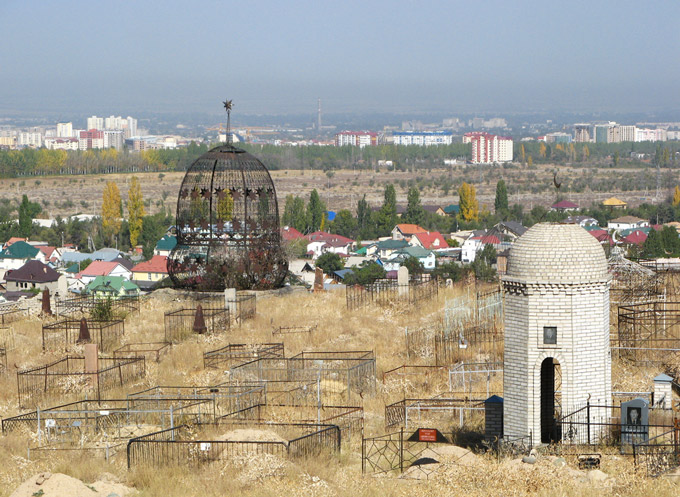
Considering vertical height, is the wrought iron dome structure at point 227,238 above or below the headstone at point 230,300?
above

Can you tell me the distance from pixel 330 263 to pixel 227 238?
34.0 metres

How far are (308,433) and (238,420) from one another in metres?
1.52

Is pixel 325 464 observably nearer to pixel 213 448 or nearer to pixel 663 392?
pixel 213 448

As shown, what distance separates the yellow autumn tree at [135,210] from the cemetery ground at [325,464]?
50.7 m

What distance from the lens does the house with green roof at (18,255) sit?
67194 mm

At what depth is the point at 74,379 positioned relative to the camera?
18.8 metres

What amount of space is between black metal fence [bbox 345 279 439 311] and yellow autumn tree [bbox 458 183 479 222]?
5874 centimetres

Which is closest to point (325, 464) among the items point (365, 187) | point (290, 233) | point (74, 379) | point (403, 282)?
point (74, 379)

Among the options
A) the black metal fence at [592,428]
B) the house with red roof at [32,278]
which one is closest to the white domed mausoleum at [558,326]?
the black metal fence at [592,428]

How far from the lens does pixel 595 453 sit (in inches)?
534

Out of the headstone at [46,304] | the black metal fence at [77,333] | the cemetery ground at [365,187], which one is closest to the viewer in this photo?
the black metal fence at [77,333]

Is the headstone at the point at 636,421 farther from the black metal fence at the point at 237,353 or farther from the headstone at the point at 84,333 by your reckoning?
the headstone at the point at 84,333

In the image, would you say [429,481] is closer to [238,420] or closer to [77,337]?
[238,420]

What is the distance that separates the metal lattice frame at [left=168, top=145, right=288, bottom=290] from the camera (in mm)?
26359
